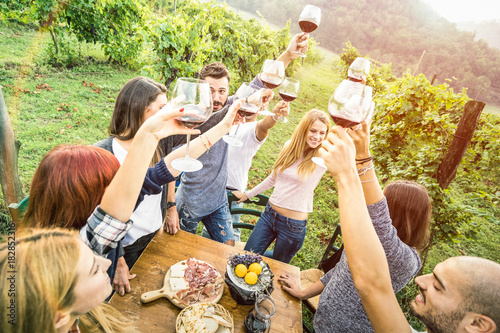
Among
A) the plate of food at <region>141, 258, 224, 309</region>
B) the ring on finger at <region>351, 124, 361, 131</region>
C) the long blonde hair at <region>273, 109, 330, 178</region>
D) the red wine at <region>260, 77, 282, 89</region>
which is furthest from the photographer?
the long blonde hair at <region>273, 109, 330, 178</region>

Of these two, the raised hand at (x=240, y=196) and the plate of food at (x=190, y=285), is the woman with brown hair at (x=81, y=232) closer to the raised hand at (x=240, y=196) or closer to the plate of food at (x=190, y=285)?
the plate of food at (x=190, y=285)

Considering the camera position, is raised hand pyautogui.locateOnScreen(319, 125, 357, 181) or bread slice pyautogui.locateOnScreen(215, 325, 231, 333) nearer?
raised hand pyautogui.locateOnScreen(319, 125, 357, 181)

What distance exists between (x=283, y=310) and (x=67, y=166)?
1.60m

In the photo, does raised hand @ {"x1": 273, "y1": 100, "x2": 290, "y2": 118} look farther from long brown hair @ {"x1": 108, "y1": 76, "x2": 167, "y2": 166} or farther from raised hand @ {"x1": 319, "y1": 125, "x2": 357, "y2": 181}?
raised hand @ {"x1": 319, "y1": 125, "x2": 357, "y2": 181}

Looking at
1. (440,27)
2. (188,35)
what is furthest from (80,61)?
(440,27)

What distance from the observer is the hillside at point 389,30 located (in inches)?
887

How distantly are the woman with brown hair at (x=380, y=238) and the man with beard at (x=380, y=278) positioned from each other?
100 millimetres

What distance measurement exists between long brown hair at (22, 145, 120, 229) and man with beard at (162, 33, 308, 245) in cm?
97

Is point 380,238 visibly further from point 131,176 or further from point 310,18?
point 310,18

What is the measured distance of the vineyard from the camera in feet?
10.0

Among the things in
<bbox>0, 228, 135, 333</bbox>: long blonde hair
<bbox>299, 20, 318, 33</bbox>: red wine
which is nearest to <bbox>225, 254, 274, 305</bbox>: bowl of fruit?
<bbox>0, 228, 135, 333</bbox>: long blonde hair

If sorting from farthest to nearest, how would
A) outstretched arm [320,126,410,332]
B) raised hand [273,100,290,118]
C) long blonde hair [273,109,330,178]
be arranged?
long blonde hair [273,109,330,178] → raised hand [273,100,290,118] → outstretched arm [320,126,410,332]

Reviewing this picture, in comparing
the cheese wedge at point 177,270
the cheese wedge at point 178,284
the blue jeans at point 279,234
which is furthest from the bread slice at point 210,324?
the blue jeans at point 279,234

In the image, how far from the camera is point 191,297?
1.53 metres
